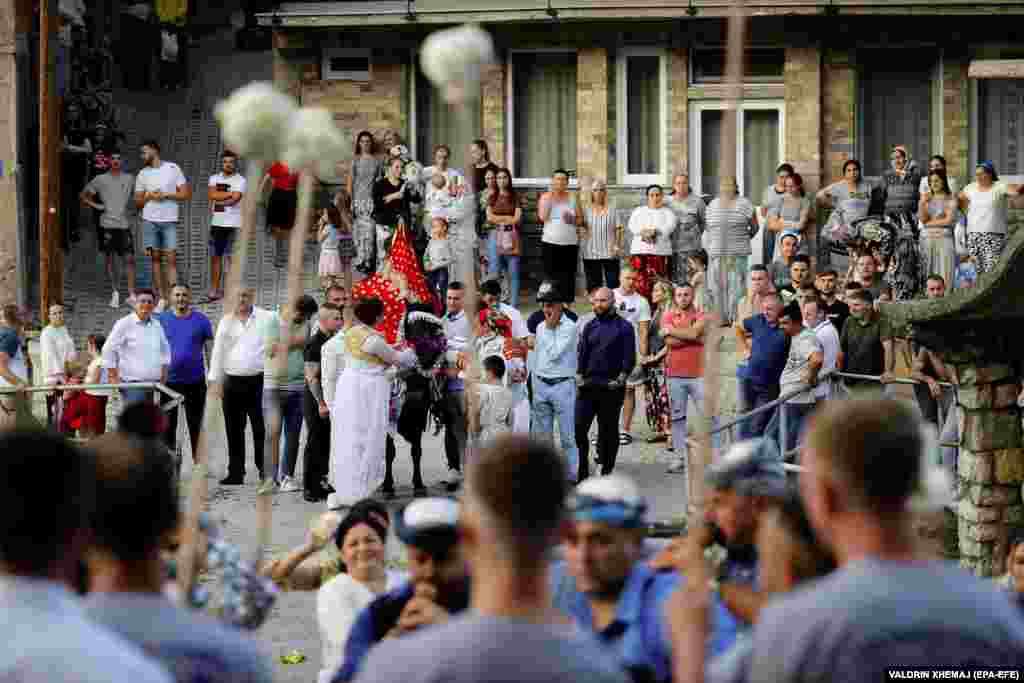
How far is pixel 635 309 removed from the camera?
19.4 metres

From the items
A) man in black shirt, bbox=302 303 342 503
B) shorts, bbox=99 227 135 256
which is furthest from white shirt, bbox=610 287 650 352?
shorts, bbox=99 227 135 256

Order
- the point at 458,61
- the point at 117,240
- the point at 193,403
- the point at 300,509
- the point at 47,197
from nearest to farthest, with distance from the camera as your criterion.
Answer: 1. the point at 458,61
2. the point at 300,509
3. the point at 193,403
4. the point at 47,197
5. the point at 117,240

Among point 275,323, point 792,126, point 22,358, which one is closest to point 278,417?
point 275,323

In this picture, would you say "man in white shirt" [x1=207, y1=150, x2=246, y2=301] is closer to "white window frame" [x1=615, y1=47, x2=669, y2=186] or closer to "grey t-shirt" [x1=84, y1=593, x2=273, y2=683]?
"white window frame" [x1=615, y1=47, x2=669, y2=186]

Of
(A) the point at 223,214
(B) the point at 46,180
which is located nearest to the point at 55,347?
(B) the point at 46,180

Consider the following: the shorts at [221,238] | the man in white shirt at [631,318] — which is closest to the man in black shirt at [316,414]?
the man in white shirt at [631,318]

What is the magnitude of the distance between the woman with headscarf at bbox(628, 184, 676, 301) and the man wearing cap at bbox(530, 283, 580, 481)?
4.93 m

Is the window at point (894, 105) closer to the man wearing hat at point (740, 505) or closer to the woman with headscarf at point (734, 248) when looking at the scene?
the woman with headscarf at point (734, 248)

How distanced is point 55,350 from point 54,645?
14.5 meters

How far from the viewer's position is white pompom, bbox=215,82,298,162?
6.61 meters

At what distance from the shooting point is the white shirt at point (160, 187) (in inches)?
922

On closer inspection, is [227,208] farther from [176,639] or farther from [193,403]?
[176,639]

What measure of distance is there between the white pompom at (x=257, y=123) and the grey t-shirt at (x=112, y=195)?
17.4 m

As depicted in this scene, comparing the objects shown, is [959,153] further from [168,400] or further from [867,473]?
[867,473]
